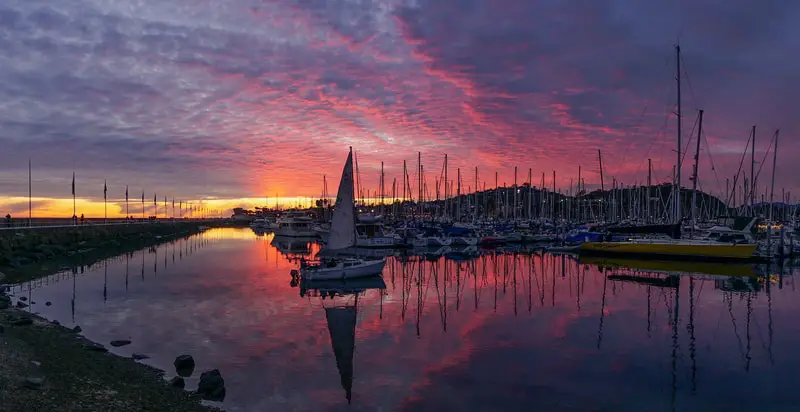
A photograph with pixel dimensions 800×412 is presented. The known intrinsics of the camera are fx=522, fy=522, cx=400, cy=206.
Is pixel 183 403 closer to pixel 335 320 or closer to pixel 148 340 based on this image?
pixel 148 340

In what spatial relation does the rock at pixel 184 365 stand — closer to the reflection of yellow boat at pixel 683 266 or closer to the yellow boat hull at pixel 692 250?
the reflection of yellow boat at pixel 683 266

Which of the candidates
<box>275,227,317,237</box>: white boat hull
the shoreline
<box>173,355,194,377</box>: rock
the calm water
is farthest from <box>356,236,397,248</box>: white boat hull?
<box>173,355,194,377</box>: rock

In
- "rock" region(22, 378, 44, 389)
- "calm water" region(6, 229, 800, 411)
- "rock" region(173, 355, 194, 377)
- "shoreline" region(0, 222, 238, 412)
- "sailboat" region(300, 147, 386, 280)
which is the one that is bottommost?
"calm water" region(6, 229, 800, 411)

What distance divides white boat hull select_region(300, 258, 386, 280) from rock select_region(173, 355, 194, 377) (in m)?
18.4

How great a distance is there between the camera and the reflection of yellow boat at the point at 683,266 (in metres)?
44.8

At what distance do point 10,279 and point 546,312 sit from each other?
36812 millimetres

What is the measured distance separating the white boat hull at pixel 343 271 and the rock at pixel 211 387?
2071 cm

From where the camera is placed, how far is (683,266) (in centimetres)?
4875

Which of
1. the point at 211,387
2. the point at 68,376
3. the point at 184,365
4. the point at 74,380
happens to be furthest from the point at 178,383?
the point at 68,376

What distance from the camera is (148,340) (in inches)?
814

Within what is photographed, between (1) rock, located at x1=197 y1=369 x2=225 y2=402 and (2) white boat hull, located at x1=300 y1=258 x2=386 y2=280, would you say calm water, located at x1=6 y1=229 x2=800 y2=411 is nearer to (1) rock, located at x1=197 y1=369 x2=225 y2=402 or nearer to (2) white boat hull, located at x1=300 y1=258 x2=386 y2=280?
(1) rock, located at x1=197 y1=369 x2=225 y2=402

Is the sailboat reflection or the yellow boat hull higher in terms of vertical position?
the yellow boat hull

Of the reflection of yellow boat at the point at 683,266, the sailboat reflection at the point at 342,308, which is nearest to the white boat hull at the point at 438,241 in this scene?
the reflection of yellow boat at the point at 683,266

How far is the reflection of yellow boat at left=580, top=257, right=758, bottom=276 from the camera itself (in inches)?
1766
